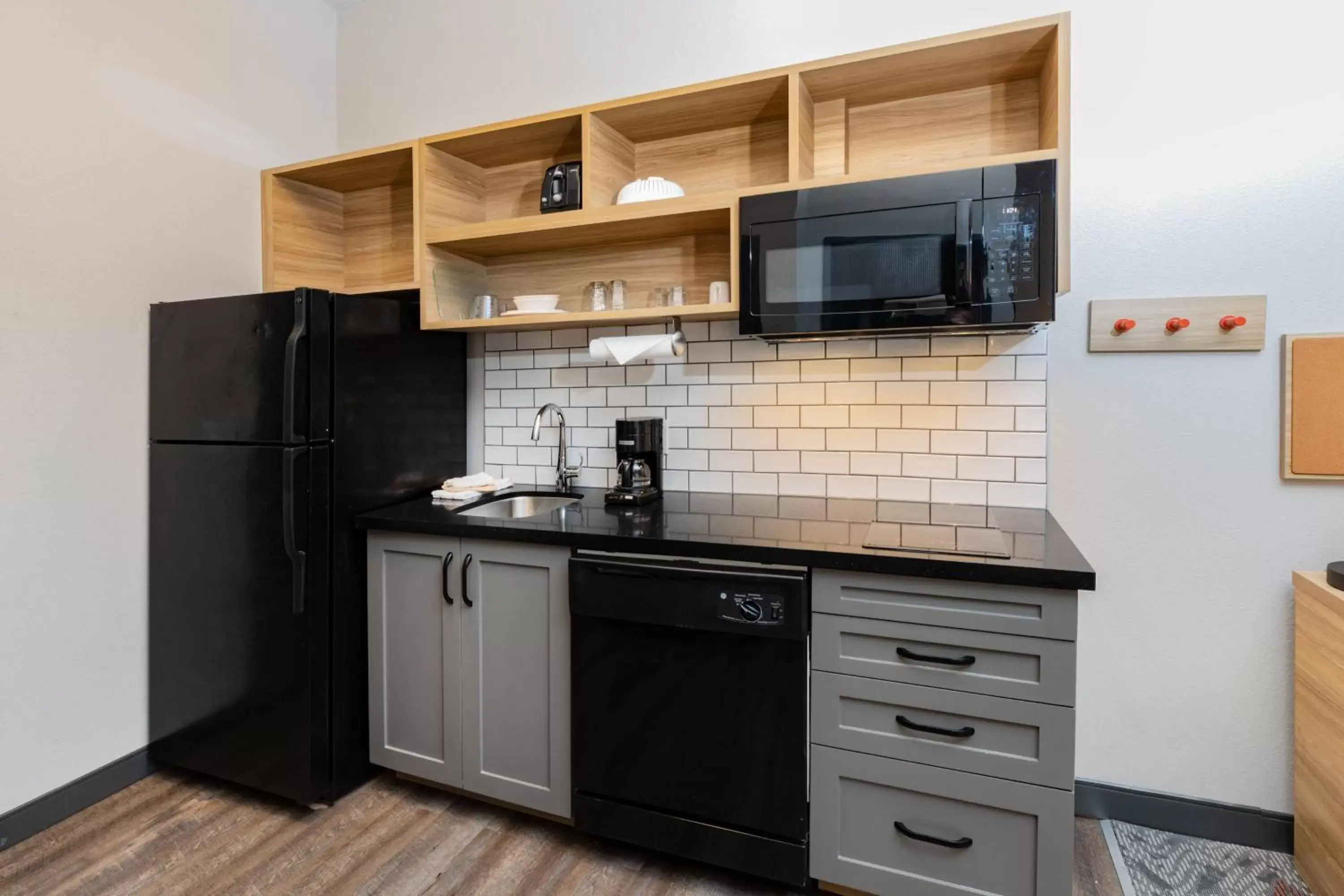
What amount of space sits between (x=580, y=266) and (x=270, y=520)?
1.31 m

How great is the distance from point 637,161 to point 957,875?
7.42ft

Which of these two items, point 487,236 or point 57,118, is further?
point 487,236

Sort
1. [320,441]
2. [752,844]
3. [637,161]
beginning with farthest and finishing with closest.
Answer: [637,161] → [320,441] → [752,844]

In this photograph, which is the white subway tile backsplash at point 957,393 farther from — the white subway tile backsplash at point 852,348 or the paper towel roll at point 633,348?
the paper towel roll at point 633,348

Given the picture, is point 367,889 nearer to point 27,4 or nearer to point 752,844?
point 752,844

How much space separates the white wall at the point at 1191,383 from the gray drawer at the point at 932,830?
0.73 metres

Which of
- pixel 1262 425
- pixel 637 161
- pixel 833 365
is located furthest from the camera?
pixel 637 161

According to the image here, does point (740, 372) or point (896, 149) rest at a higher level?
point (896, 149)

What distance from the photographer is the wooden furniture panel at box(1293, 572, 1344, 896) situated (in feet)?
5.09

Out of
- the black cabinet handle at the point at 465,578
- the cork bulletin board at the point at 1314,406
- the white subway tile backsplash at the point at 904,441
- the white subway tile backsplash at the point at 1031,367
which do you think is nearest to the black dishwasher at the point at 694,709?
the black cabinet handle at the point at 465,578

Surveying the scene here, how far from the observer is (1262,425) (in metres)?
1.81

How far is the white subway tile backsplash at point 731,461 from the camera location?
2.27 metres

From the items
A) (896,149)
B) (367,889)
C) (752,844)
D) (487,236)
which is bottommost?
(367,889)

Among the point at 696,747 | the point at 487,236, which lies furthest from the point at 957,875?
the point at 487,236
